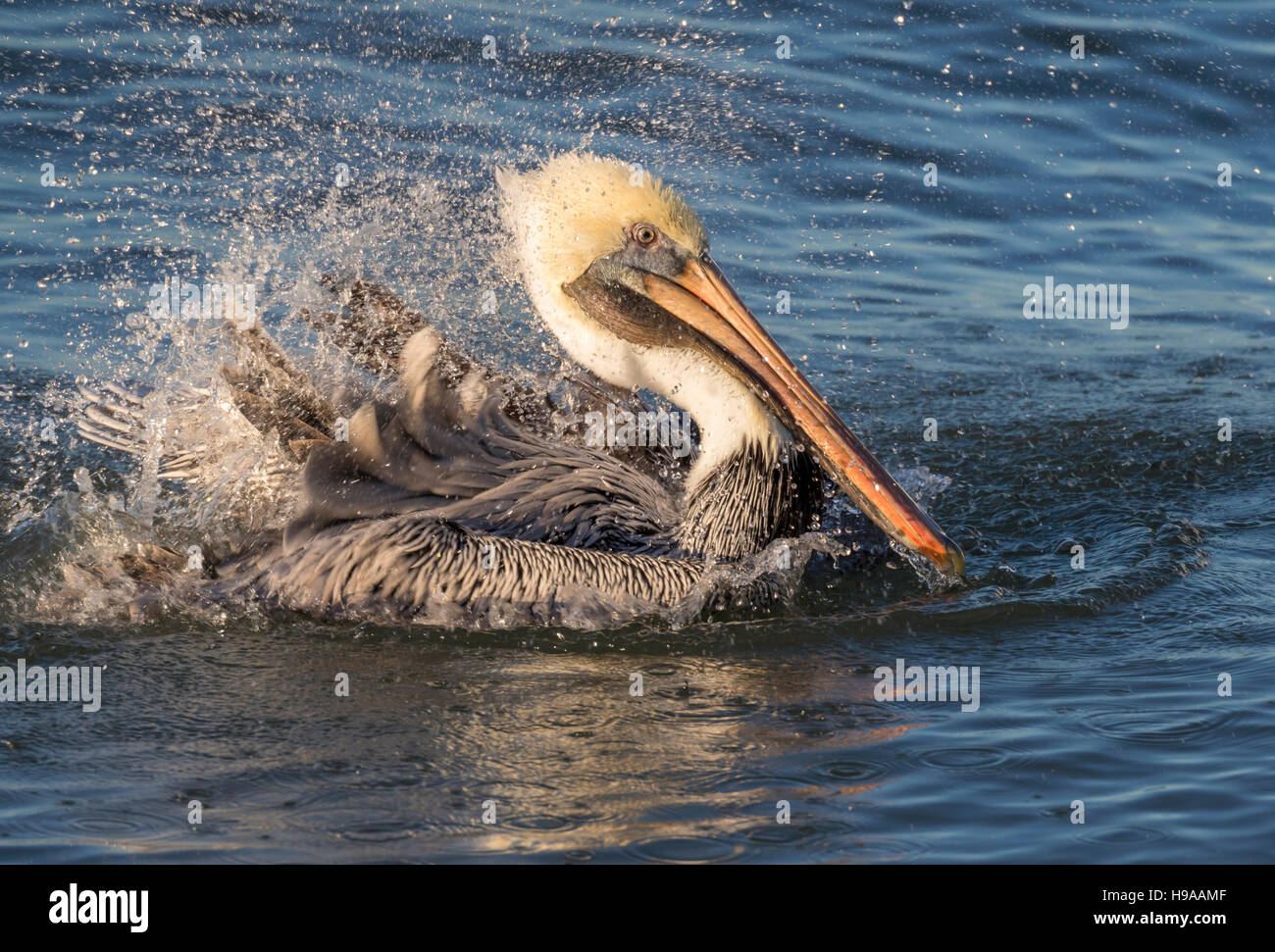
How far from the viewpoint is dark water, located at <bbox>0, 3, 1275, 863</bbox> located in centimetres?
395

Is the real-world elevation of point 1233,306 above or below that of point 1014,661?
above

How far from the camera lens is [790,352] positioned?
8258mm

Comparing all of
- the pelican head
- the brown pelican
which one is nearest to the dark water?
the brown pelican

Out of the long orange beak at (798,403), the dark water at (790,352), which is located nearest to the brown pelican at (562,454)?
the long orange beak at (798,403)

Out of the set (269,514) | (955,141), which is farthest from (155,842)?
(955,141)

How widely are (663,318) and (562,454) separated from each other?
0.63m

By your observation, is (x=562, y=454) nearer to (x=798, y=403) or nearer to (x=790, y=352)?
(x=798, y=403)

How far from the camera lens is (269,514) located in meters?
5.55

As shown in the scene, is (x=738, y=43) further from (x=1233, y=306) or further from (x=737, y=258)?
(x=1233, y=306)

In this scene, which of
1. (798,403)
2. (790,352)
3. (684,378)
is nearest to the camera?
(798,403)

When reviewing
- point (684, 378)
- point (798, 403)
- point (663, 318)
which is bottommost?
point (798, 403)

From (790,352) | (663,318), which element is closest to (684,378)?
(663,318)

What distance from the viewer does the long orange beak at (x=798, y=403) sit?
5.36 metres

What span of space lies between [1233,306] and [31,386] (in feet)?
22.6
